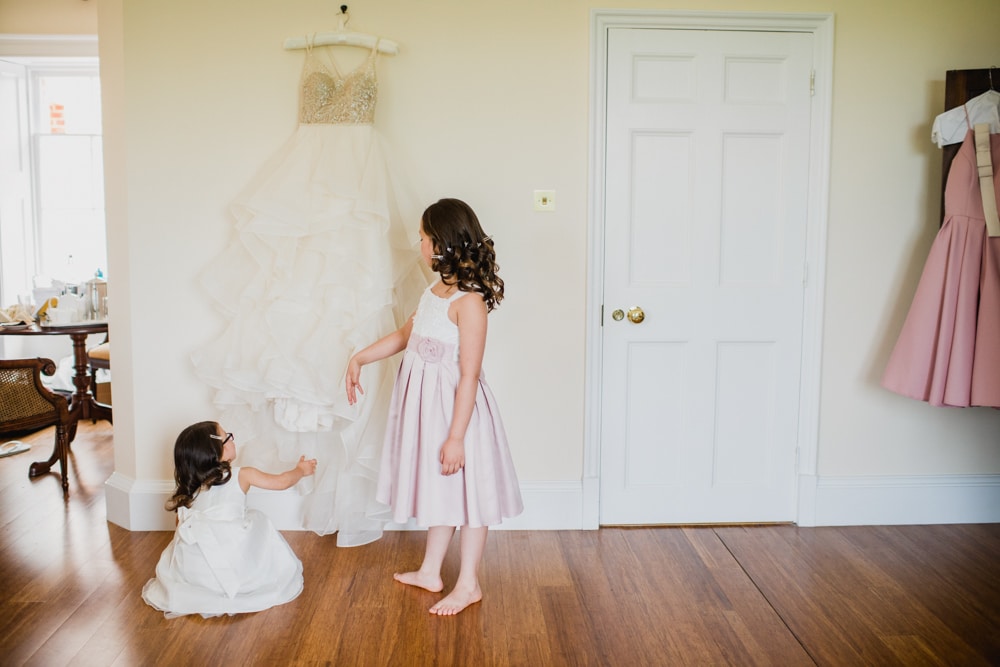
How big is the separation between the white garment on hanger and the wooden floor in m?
1.59

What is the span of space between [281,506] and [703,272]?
6.45 feet

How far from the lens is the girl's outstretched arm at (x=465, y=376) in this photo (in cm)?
242

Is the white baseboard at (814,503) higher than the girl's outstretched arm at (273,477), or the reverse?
the girl's outstretched arm at (273,477)

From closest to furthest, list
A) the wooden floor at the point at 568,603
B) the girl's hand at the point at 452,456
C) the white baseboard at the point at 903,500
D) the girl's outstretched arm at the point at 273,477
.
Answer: the wooden floor at the point at 568,603 → the girl's hand at the point at 452,456 → the girl's outstretched arm at the point at 273,477 → the white baseboard at the point at 903,500

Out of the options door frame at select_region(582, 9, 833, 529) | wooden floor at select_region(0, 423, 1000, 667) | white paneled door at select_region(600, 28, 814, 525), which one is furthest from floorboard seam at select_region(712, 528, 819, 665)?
door frame at select_region(582, 9, 833, 529)

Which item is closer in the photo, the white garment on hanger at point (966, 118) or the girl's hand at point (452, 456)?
the girl's hand at point (452, 456)

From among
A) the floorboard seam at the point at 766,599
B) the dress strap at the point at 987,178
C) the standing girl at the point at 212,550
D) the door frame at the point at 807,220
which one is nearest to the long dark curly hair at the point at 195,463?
the standing girl at the point at 212,550

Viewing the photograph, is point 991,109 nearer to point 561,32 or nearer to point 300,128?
point 561,32

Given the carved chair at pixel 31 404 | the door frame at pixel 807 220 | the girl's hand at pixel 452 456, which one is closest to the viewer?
the girl's hand at pixel 452 456

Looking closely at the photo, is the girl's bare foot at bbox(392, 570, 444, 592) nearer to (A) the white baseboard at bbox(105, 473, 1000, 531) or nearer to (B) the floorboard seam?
(A) the white baseboard at bbox(105, 473, 1000, 531)

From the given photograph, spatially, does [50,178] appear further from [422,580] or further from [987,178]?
[987,178]

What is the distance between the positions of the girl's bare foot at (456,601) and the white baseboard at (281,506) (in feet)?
2.12

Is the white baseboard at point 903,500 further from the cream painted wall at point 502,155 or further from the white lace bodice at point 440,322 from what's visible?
the white lace bodice at point 440,322

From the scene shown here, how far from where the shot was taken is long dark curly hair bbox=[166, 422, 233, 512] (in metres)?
2.46
